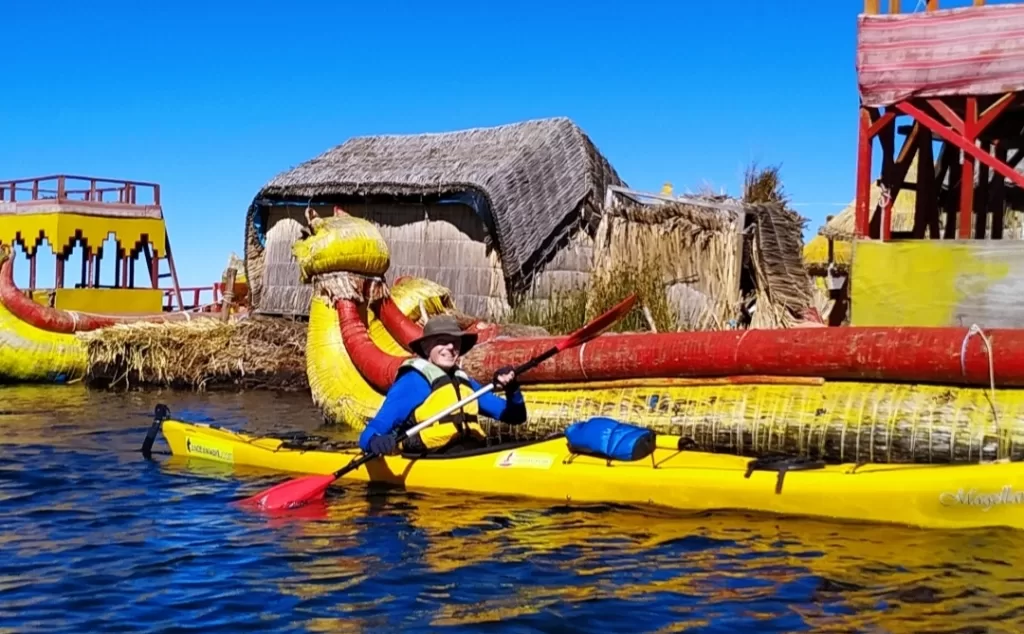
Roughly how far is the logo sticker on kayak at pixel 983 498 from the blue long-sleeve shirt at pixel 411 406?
9.90 ft

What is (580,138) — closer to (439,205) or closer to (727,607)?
(439,205)

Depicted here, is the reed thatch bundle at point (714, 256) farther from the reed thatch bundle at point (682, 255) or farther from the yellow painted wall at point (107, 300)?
the yellow painted wall at point (107, 300)

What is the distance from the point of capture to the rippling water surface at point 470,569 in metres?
5.66

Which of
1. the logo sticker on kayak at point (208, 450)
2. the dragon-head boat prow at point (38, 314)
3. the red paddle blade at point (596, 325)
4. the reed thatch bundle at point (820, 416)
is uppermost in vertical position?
the dragon-head boat prow at point (38, 314)

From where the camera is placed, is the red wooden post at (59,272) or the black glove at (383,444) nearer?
the black glove at (383,444)

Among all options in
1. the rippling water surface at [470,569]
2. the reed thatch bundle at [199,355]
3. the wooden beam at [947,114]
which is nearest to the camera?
the rippling water surface at [470,569]

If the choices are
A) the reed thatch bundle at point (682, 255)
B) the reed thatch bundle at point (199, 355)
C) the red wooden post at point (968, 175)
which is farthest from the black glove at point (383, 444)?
the reed thatch bundle at point (199, 355)

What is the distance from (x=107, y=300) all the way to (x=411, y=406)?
805 inches

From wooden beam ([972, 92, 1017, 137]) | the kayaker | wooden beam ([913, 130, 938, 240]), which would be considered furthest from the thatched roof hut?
the kayaker

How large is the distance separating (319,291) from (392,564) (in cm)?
630

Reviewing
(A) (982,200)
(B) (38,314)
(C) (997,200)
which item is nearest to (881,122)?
(A) (982,200)

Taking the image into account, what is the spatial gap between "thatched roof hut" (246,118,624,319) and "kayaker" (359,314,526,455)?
29.4ft

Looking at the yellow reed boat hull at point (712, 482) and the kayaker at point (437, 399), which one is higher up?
the kayaker at point (437, 399)

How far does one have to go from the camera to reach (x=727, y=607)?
5.78 m
